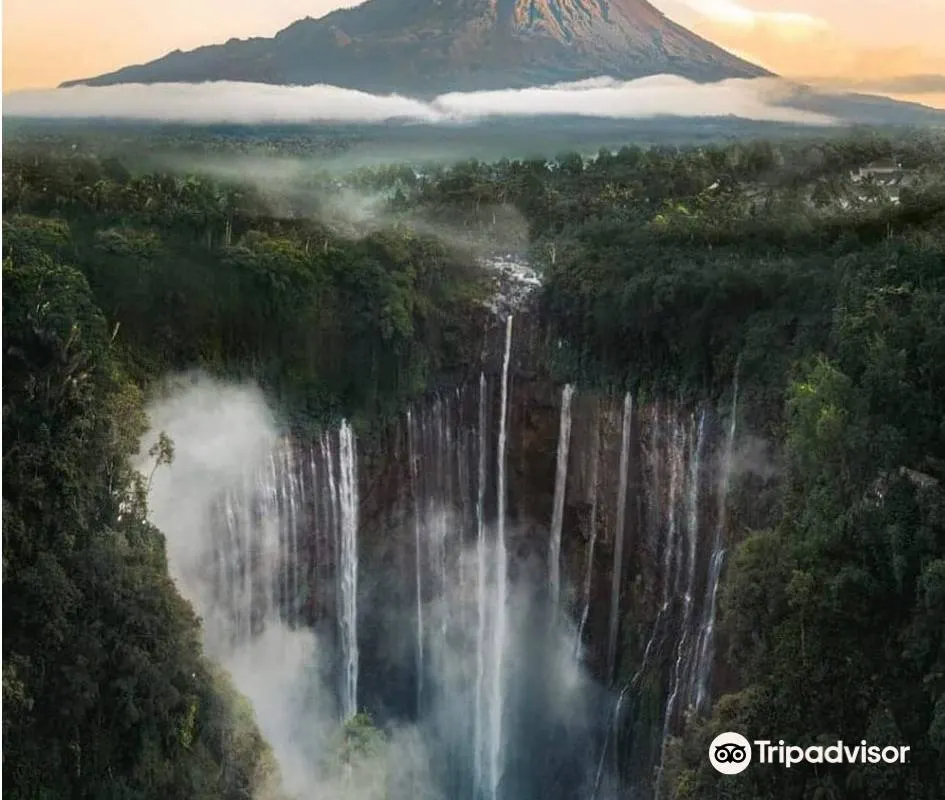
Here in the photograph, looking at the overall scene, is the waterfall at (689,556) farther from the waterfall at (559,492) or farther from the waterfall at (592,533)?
the waterfall at (559,492)

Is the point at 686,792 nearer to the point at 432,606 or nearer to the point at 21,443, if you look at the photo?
the point at 432,606

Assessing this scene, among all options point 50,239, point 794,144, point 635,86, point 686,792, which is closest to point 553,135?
point 635,86

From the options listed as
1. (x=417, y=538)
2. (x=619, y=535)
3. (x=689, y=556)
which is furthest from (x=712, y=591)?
(x=417, y=538)

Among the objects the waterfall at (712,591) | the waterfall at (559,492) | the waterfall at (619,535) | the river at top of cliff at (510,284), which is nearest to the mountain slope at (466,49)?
the river at top of cliff at (510,284)

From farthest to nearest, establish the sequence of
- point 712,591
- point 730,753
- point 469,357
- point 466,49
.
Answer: point 466,49 → point 469,357 → point 712,591 → point 730,753

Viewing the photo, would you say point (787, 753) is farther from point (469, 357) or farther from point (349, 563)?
point (469, 357)

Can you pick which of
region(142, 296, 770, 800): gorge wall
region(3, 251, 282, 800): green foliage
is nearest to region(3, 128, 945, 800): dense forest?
region(3, 251, 282, 800): green foliage
